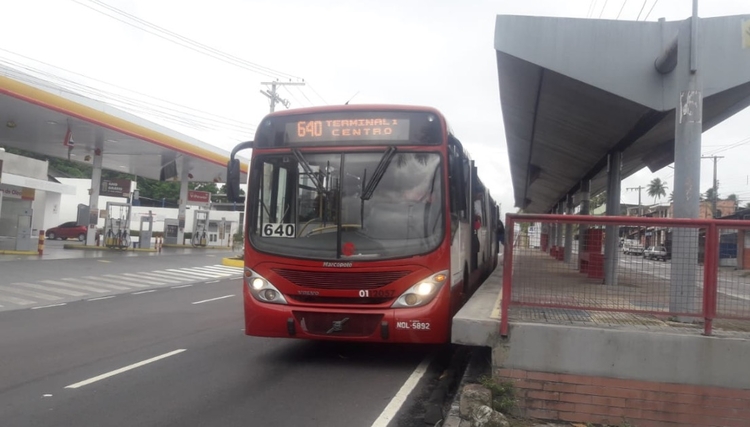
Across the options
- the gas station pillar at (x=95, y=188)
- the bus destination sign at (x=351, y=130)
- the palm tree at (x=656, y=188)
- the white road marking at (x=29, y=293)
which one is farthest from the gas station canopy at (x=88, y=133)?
the palm tree at (x=656, y=188)

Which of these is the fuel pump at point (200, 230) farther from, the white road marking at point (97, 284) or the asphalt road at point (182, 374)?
the asphalt road at point (182, 374)

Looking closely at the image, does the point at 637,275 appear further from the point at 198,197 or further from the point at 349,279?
the point at 198,197

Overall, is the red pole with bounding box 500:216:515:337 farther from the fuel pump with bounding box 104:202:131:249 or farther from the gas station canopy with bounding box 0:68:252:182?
the fuel pump with bounding box 104:202:131:249

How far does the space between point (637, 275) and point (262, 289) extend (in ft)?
14.3

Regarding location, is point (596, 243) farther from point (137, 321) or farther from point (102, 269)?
point (102, 269)

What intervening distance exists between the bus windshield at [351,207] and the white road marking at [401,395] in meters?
1.50

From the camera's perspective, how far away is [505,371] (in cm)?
586

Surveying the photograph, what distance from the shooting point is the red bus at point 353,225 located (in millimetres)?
7324

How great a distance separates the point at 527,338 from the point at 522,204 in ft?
138

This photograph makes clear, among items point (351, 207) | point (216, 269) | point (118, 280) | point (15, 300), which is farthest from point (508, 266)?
point (216, 269)

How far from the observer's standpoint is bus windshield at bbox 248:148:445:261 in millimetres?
7453

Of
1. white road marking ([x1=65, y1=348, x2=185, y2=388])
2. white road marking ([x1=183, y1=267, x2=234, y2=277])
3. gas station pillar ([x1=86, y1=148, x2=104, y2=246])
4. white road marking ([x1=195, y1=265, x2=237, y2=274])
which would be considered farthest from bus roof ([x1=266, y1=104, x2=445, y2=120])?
gas station pillar ([x1=86, y1=148, x2=104, y2=246])

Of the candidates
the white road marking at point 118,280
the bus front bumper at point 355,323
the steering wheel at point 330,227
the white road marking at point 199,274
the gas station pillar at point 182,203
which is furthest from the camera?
the gas station pillar at point 182,203

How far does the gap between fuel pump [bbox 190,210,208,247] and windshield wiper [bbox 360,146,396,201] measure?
38276 millimetres
